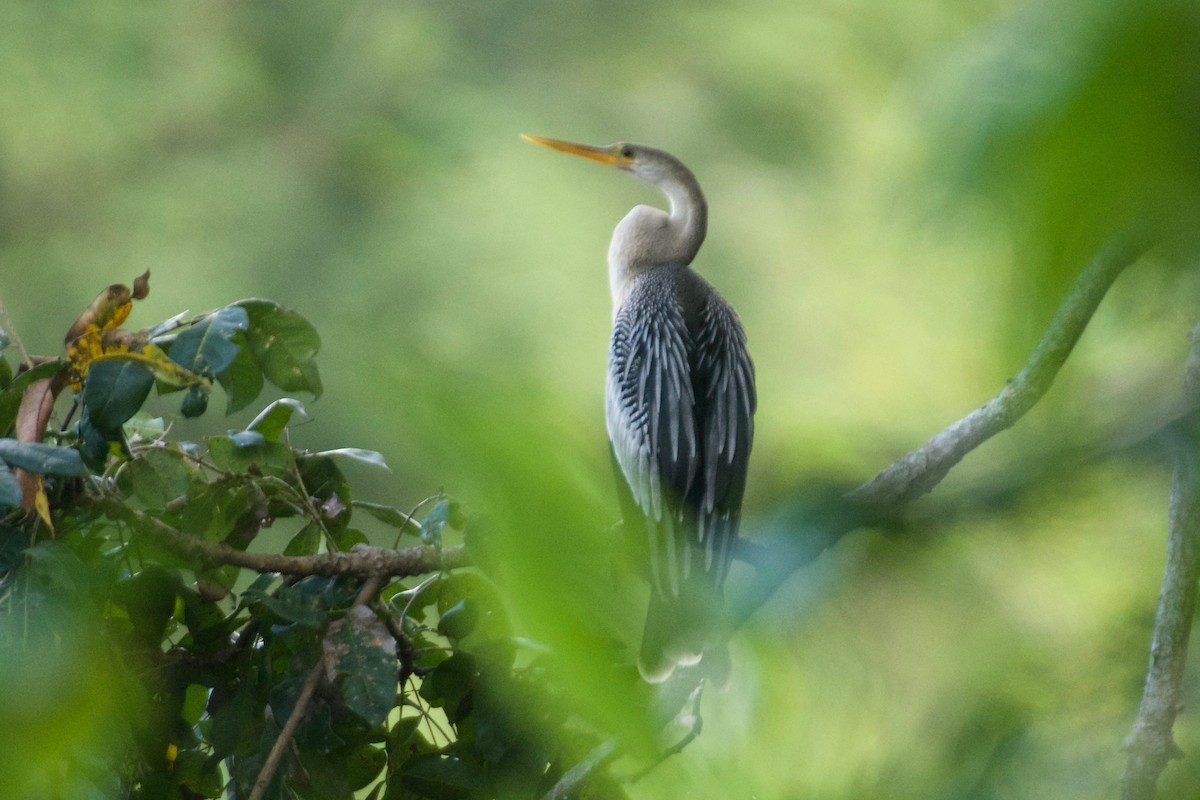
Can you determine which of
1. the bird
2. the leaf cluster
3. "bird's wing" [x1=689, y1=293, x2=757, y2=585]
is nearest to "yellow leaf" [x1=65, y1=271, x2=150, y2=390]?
the leaf cluster

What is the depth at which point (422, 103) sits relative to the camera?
13.0 feet

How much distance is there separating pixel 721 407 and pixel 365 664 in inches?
23.8

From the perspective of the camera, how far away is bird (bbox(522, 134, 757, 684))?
104 centimetres

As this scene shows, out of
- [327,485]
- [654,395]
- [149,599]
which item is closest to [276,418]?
[327,485]

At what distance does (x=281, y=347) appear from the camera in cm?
72

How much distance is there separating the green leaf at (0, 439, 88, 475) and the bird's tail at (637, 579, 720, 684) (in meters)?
0.44

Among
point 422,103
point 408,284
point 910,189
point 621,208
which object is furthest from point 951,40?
point 422,103

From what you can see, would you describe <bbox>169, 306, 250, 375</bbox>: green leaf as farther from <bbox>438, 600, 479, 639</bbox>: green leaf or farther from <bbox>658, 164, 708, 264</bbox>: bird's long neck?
<bbox>658, 164, 708, 264</bbox>: bird's long neck

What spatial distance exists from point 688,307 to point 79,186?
3269 millimetres

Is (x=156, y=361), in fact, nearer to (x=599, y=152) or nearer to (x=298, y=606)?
(x=298, y=606)

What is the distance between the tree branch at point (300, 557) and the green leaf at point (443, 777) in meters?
0.11

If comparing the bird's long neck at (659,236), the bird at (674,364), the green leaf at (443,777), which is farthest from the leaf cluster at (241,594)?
the bird's long neck at (659,236)

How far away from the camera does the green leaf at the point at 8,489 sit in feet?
1.64

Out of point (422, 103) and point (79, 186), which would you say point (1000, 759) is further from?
point (79, 186)
